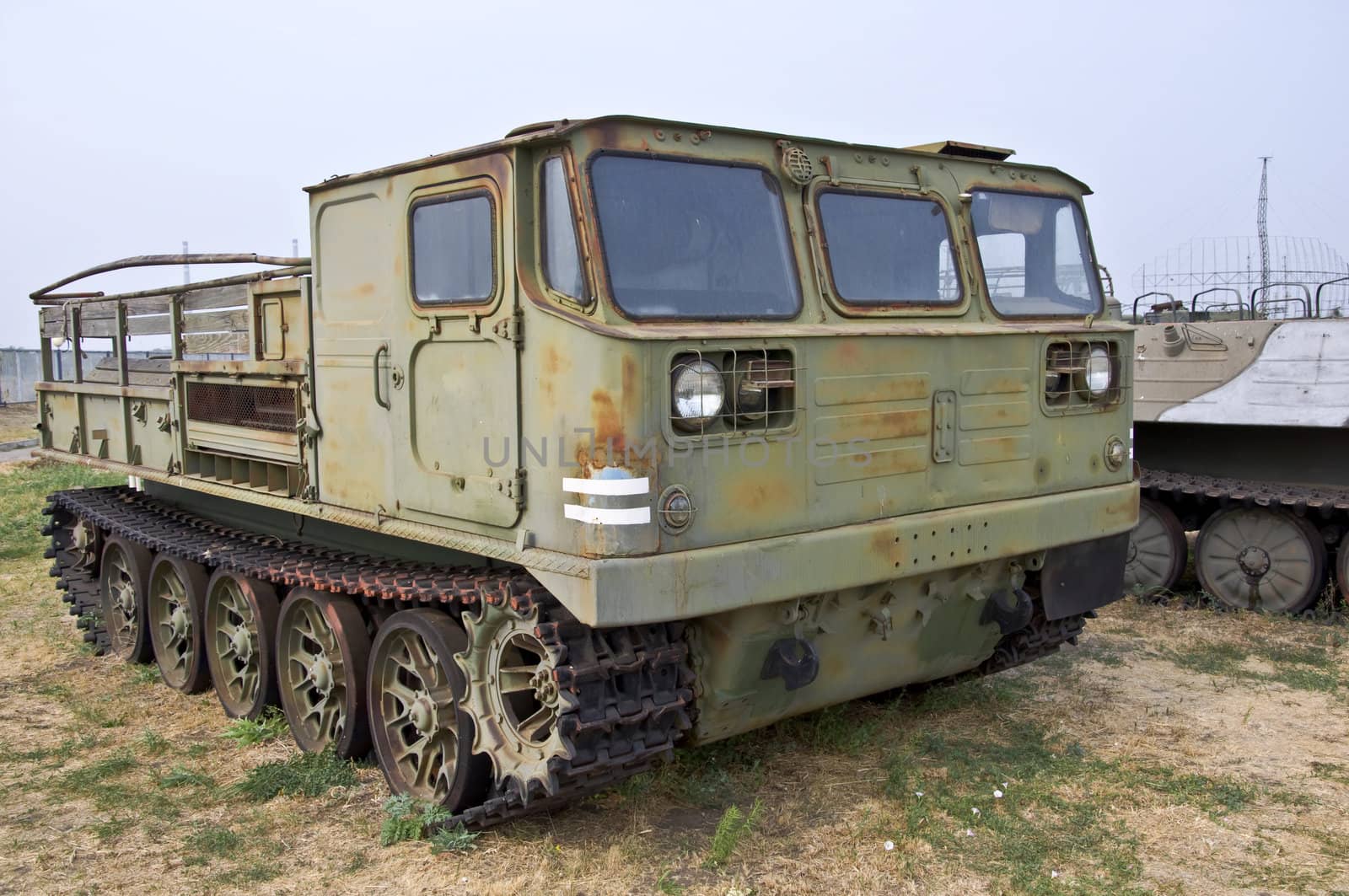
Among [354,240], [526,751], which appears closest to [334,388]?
[354,240]

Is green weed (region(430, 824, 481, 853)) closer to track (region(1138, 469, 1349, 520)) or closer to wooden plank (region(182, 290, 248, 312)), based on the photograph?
wooden plank (region(182, 290, 248, 312))

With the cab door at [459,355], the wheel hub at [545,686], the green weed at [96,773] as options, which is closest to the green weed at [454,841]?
the wheel hub at [545,686]

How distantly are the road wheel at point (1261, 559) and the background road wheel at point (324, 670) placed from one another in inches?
260

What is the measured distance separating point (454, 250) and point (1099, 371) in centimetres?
309

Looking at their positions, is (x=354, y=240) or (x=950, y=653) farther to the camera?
(x=950, y=653)

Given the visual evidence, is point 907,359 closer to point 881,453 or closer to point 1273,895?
point 881,453

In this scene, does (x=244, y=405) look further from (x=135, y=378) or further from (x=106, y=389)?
(x=106, y=389)

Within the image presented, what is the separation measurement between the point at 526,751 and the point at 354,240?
239 centimetres

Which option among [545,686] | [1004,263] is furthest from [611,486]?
[1004,263]

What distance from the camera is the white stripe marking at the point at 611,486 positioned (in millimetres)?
4312

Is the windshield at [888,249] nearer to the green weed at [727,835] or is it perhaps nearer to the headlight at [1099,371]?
the headlight at [1099,371]

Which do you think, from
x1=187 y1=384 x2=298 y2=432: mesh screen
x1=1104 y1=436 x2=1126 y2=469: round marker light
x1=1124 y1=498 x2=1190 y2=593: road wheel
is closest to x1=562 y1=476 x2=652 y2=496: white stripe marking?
x1=187 y1=384 x2=298 y2=432: mesh screen

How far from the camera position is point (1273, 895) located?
15.0 ft

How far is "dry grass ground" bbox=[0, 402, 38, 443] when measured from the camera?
984 inches
